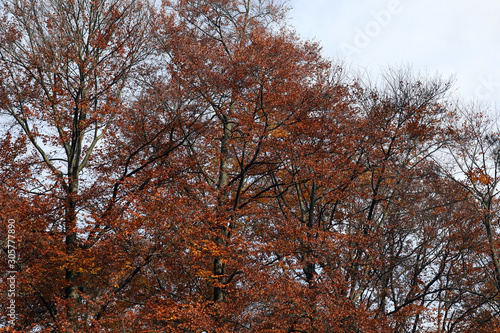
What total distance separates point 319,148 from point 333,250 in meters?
3.90

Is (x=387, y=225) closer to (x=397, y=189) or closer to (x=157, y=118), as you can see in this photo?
(x=397, y=189)

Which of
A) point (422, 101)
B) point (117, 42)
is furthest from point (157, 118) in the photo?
point (422, 101)

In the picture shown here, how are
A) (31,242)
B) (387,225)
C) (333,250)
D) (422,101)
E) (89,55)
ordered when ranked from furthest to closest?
(422,101)
(387,225)
(89,55)
(333,250)
(31,242)

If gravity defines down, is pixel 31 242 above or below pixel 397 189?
below

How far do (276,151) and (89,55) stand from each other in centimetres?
742

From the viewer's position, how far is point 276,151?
49.4 feet

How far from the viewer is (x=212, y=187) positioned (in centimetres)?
1460

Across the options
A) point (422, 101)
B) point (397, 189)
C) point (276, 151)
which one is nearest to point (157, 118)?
point (276, 151)

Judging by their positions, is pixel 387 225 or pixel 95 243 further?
pixel 387 225

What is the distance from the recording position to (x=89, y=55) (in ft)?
49.1

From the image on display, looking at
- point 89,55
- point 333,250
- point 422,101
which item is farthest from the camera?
point 422,101

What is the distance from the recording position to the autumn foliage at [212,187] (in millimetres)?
12469

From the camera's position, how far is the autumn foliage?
12469 millimetres

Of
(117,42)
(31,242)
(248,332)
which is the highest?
(117,42)
